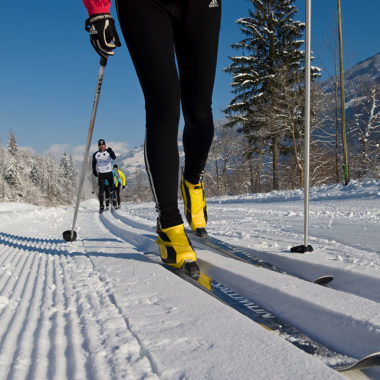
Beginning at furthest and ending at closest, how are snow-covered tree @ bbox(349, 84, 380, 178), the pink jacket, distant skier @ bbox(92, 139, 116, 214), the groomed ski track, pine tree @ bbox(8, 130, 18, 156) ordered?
pine tree @ bbox(8, 130, 18, 156) → snow-covered tree @ bbox(349, 84, 380, 178) → distant skier @ bbox(92, 139, 116, 214) → the pink jacket → the groomed ski track

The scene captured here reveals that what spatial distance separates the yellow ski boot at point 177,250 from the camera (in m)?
1.31

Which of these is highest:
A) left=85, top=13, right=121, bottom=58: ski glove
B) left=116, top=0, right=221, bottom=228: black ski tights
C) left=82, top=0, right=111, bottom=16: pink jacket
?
left=82, top=0, right=111, bottom=16: pink jacket

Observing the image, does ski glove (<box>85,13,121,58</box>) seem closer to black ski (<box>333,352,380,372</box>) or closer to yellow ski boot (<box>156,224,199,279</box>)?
yellow ski boot (<box>156,224,199,279</box>)

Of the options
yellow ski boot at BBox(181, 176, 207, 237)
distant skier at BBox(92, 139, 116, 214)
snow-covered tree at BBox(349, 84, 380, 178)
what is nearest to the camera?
yellow ski boot at BBox(181, 176, 207, 237)

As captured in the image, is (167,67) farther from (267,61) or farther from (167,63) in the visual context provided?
(267,61)

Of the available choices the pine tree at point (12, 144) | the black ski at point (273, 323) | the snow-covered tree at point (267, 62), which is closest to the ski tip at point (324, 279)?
the black ski at point (273, 323)

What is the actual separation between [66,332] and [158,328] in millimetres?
232

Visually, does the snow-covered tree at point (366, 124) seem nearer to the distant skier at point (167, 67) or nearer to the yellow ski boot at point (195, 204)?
the yellow ski boot at point (195, 204)

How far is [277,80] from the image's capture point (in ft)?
55.9

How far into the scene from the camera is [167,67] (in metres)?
1.39

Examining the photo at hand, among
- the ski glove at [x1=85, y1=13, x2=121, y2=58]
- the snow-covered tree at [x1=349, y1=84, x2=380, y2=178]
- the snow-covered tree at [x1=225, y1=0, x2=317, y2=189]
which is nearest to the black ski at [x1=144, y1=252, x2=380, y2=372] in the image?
the ski glove at [x1=85, y1=13, x2=121, y2=58]

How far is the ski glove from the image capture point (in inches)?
61.1

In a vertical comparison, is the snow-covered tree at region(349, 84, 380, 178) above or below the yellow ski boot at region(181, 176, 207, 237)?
above

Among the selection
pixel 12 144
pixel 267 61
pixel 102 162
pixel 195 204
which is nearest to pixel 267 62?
pixel 267 61
